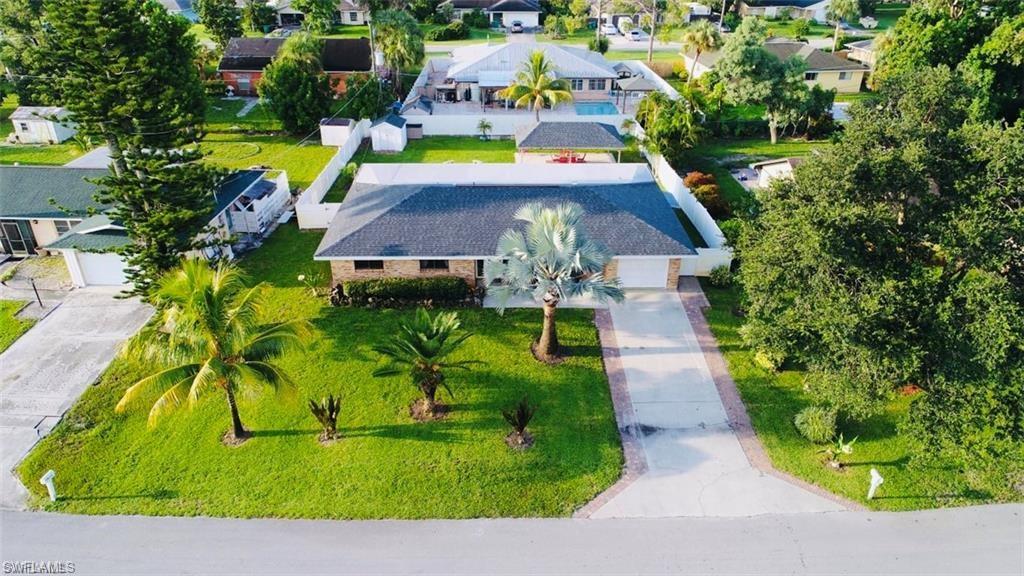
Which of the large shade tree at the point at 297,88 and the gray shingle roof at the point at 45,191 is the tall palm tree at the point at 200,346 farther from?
the large shade tree at the point at 297,88

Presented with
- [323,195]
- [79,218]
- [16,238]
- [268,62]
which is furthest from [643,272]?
[268,62]

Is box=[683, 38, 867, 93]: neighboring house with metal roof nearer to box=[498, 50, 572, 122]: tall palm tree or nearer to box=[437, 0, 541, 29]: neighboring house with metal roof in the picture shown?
box=[498, 50, 572, 122]: tall palm tree

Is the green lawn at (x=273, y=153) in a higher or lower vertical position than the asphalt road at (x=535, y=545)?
higher

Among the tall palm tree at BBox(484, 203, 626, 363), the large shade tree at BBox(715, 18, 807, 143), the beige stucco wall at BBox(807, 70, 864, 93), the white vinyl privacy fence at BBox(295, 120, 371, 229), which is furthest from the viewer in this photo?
the beige stucco wall at BBox(807, 70, 864, 93)

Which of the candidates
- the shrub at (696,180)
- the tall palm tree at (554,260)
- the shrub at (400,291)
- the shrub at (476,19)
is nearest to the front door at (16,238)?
the shrub at (400,291)

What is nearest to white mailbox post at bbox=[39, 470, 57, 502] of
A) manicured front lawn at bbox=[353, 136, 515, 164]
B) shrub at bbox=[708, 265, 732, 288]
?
shrub at bbox=[708, 265, 732, 288]

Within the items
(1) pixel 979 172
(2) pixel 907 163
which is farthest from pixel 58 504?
(1) pixel 979 172

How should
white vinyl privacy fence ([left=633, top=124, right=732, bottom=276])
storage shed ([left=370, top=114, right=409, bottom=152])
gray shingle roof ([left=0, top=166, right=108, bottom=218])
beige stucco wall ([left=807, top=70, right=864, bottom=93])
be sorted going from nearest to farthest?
white vinyl privacy fence ([left=633, top=124, right=732, bottom=276]) → gray shingle roof ([left=0, top=166, right=108, bottom=218]) → storage shed ([left=370, top=114, right=409, bottom=152]) → beige stucco wall ([left=807, top=70, right=864, bottom=93])
